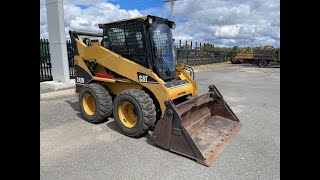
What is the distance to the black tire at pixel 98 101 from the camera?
5391 mm

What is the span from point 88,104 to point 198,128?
8.78 ft

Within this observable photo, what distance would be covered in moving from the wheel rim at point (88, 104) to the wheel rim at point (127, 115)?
113cm

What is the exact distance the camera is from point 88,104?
594 cm

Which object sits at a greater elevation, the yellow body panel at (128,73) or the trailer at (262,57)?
the trailer at (262,57)

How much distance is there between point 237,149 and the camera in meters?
4.29

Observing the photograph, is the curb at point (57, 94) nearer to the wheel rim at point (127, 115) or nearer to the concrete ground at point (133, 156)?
the concrete ground at point (133, 156)

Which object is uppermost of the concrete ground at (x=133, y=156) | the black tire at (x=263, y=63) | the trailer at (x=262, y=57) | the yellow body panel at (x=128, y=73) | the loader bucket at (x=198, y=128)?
the trailer at (x=262, y=57)

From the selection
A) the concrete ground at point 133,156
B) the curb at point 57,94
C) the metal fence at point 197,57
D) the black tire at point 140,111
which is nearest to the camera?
the concrete ground at point 133,156

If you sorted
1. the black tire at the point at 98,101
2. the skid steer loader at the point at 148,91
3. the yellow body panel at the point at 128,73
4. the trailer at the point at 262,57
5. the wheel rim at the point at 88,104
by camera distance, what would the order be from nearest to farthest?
the skid steer loader at the point at 148,91 → the yellow body panel at the point at 128,73 → the black tire at the point at 98,101 → the wheel rim at the point at 88,104 → the trailer at the point at 262,57

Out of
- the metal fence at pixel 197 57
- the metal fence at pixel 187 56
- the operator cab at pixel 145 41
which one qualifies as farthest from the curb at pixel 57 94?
the metal fence at pixel 197 57
